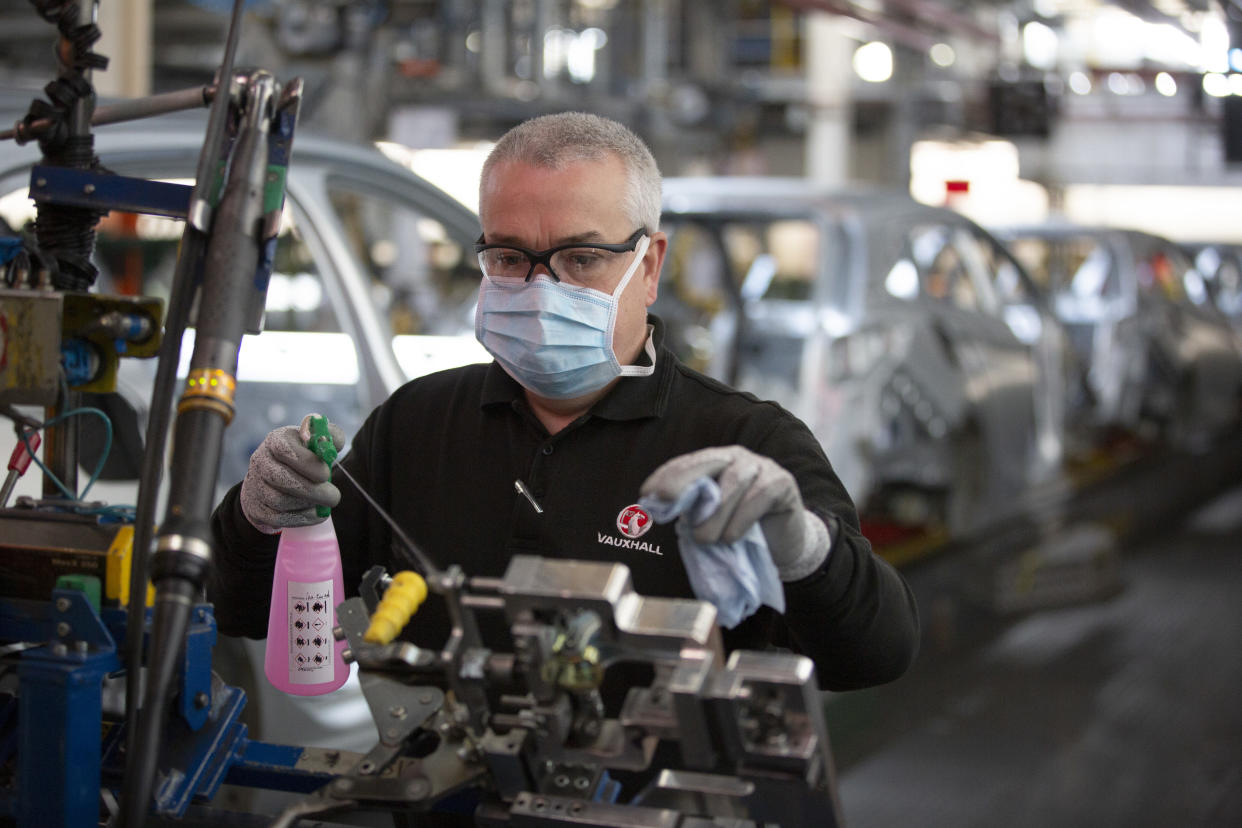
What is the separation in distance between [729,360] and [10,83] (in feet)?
12.8

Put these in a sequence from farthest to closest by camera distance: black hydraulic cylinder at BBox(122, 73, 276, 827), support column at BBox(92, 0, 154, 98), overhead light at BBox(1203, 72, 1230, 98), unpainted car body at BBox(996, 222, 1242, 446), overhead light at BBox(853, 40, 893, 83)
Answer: overhead light at BBox(853, 40, 893, 83) → unpainted car body at BBox(996, 222, 1242, 446) → overhead light at BBox(1203, 72, 1230, 98) → support column at BBox(92, 0, 154, 98) → black hydraulic cylinder at BBox(122, 73, 276, 827)

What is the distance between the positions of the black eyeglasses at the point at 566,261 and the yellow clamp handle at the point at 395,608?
2.11 ft

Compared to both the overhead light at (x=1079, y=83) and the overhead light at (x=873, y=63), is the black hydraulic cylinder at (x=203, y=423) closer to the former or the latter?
the overhead light at (x=1079, y=83)

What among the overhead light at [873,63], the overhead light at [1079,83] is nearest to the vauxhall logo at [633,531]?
the overhead light at [1079,83]

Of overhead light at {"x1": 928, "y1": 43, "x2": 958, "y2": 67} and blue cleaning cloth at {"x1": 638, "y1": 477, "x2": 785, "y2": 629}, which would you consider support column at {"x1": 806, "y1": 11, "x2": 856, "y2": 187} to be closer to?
overhead light at {"x1": 928, "y1": 43, "x2": 958, "y2": 67}

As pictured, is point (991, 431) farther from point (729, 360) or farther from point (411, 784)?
point (411, 784)

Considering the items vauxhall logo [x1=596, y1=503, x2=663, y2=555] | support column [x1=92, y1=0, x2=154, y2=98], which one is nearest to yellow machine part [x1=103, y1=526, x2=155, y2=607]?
vauxhall logo [x1=596, y1=503, x2=663, y2=555]

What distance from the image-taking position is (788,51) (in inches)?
900

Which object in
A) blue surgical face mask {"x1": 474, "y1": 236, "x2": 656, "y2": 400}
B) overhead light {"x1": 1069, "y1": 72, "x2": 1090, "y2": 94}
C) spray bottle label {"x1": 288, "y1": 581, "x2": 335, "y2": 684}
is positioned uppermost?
overhead light {"x1": 1069, "y1": 72, "x2": 1090, "y2": 94}

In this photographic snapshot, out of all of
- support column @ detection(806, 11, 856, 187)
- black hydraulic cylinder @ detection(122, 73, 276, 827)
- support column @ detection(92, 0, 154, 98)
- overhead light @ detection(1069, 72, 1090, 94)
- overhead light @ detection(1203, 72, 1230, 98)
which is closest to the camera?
black hydraulic cylinder @ detection(122, 73, 276, 827)

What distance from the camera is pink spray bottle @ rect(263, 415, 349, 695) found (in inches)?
74.6

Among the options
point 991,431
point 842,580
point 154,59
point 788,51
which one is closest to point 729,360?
point 991,431

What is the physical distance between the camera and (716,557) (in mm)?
1459

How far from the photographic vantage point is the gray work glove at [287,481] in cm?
173
